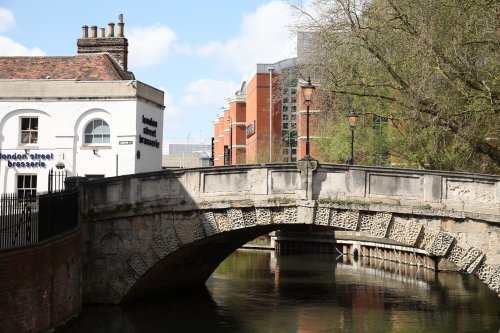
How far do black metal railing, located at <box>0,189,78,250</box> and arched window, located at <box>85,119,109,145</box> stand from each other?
A: 14225 millimetres

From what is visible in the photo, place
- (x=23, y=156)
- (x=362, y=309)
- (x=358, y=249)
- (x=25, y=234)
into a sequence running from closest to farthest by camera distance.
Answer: (x=25, y=234)
(x=362, y=309)
(x=23, y=156)
(x=358, y=249)

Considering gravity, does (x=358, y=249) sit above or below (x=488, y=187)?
below

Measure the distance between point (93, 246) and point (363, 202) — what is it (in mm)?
6924

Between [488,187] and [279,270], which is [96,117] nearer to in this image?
[279,270]

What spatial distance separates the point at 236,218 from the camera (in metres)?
21.4

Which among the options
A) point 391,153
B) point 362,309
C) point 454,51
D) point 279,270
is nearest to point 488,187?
point 454,51

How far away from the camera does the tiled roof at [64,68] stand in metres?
36.8

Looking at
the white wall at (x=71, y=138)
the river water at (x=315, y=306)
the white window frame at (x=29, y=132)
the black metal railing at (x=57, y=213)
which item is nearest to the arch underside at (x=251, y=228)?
the river water at (x=315, y=306)

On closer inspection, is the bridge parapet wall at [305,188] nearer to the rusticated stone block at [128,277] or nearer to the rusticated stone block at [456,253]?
the rusticated stone block at [456,253]

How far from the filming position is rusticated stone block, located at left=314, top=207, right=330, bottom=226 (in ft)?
68.0

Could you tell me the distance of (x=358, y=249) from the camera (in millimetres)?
44344

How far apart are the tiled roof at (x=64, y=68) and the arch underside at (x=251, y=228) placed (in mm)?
13943

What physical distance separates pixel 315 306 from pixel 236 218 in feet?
15.7

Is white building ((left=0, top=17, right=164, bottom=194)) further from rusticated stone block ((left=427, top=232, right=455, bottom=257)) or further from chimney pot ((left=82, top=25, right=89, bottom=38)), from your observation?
rusticated stone block ((left=427, top=232, right=455, bottom=257))
